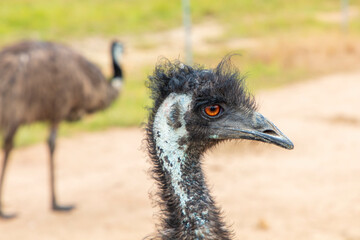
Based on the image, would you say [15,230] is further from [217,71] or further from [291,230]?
[217,71]

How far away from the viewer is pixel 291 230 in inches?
217

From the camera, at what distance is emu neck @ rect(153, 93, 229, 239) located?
282 cm

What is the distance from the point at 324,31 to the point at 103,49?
6051 millimetres

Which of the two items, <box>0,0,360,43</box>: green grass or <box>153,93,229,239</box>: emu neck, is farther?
<box>0,0,360,43</box>: green grass

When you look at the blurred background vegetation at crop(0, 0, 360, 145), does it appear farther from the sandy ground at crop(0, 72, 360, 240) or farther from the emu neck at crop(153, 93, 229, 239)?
the emu neck at crop(153, 93, 229, 239)

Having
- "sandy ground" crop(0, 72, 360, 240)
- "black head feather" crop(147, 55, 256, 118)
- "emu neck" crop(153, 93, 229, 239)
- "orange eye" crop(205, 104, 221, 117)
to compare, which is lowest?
"emu neck" crop(153, 93, 229, 239)

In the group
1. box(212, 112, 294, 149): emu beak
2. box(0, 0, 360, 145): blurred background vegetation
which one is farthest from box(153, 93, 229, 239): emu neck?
box(0, 0, 360, 145): blurred background vegetation

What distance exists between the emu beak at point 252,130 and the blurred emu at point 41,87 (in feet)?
12.0

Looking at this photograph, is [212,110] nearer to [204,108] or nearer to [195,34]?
[204,108]

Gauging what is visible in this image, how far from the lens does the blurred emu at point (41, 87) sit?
Answer: 20.2 feet

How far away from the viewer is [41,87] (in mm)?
6273

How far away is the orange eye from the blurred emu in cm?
361

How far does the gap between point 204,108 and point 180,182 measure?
39 cm

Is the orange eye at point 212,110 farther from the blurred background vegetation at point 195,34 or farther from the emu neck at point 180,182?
the blurred background vegetation at point 195,34
